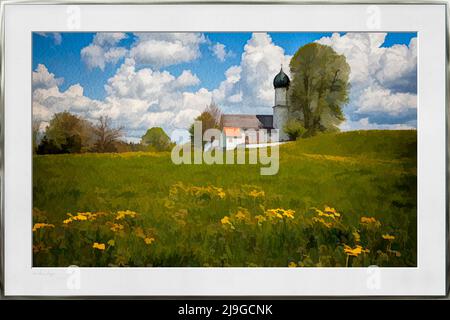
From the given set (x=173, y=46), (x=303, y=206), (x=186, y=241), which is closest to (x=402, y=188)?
(x=303, y=206)

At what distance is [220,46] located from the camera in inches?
149

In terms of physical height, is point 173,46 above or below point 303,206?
above

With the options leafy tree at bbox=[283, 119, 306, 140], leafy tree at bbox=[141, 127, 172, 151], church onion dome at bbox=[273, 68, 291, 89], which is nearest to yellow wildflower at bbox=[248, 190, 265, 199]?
leafy tree at bbox=[283, 119, 306, 140]

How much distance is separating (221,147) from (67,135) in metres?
1.18

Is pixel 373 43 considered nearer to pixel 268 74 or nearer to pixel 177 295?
pixel 268 74

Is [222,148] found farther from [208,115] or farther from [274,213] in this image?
[274,213]

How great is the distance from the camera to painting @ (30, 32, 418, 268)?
377 centimetres

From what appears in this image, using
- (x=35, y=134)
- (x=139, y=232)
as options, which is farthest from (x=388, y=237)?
(x=35, y=134)

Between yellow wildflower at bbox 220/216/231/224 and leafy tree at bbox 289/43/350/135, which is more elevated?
leafy tree at bbox 289/43/350/135

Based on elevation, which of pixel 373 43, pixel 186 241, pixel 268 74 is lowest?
pixel 186 241

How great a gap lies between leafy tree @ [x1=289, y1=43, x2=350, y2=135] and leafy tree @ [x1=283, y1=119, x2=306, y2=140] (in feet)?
0.13

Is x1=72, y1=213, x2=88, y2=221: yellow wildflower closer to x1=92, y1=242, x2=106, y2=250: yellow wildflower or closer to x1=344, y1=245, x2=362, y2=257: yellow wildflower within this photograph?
x1=92, y1=242, x2=106, y2=250: yellow wildflower

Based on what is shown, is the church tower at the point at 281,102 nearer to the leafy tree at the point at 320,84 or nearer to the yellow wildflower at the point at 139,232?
the leafy tree at the point at 320,84
